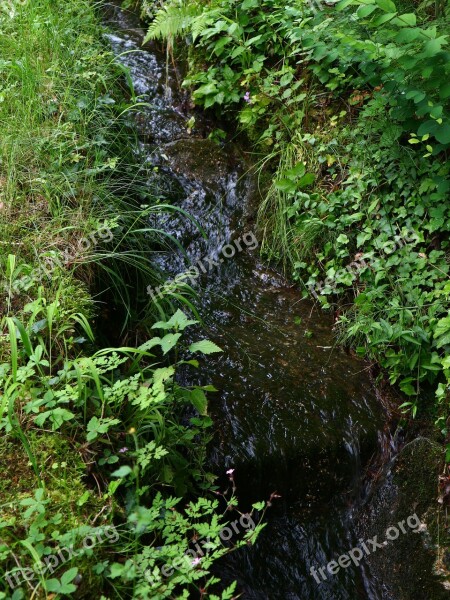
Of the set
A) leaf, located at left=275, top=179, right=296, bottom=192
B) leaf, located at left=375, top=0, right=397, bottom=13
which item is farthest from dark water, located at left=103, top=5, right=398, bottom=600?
leaf, located at left=375, top=0, right=397, bottom=13

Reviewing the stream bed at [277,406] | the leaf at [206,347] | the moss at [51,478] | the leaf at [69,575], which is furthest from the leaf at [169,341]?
the leaf at [69,575]

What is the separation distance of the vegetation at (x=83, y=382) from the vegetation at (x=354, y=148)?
3.23 ft

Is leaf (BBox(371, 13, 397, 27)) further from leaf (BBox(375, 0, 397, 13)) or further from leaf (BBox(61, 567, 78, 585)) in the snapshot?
leaf (BBox(61, 567, 78, 585))

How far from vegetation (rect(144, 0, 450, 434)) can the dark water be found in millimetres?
212

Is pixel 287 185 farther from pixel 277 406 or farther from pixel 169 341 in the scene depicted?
pixel 169 341

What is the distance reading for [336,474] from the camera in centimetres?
317

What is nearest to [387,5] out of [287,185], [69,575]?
[287,185]

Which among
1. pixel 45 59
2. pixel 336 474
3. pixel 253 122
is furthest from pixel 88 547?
pixel 45 59

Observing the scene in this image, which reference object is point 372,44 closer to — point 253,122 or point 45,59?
point 253,122

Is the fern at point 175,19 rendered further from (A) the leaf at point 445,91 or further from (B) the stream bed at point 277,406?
(A) the leaf at point 445,91

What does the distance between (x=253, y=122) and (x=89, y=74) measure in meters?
1.29

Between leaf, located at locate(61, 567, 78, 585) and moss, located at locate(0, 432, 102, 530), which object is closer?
leaf, located at locate(61, 567, 78, 585)

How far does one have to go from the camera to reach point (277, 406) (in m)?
3.30

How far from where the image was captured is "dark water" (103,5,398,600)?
9.67 ft
